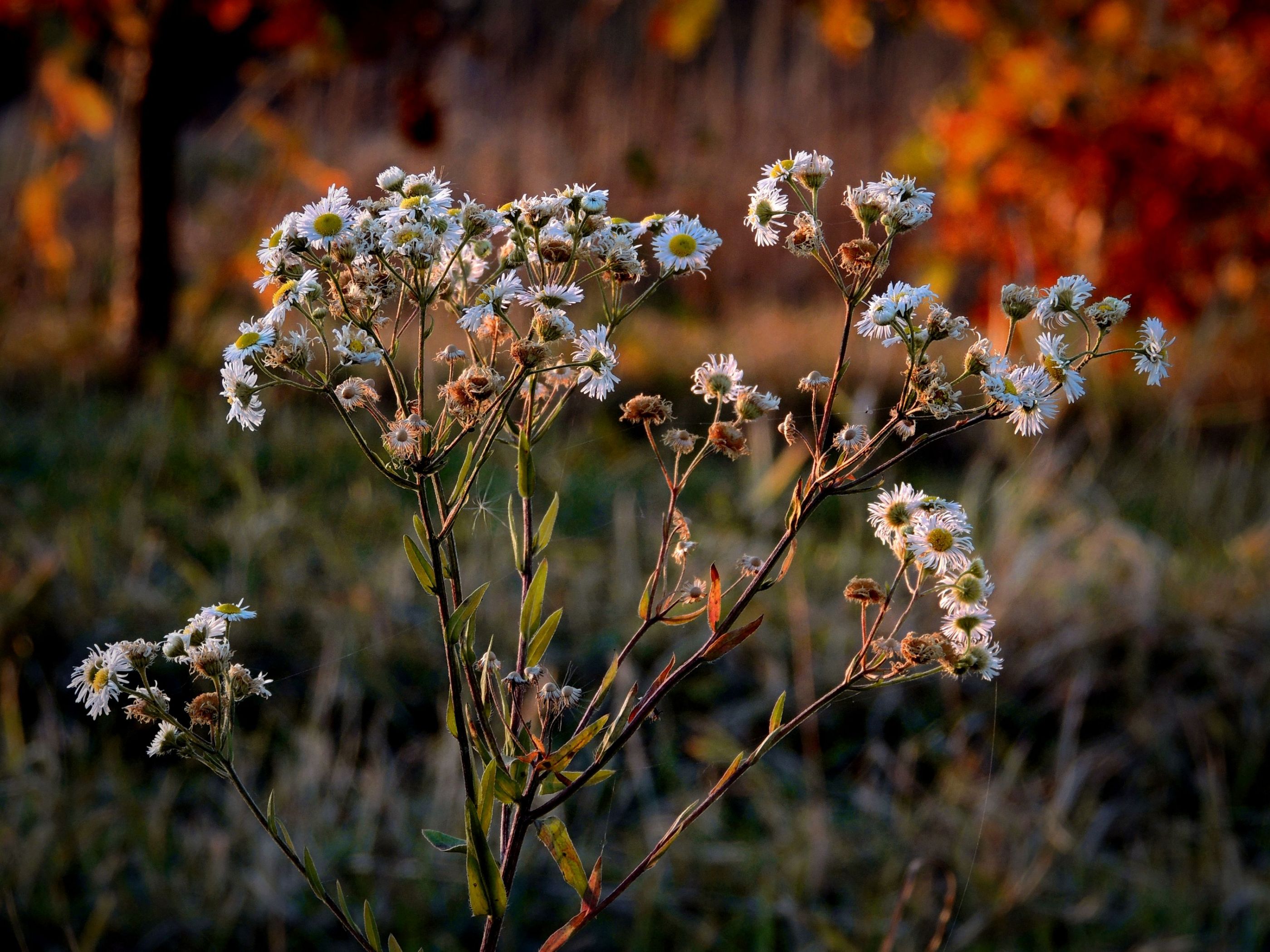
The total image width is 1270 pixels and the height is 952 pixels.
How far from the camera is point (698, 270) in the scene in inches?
29.3

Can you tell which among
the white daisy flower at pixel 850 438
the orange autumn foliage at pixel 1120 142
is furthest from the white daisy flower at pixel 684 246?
the orange autumn foliage at pixel 1120 142

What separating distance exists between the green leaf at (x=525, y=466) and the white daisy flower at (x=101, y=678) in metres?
0.28

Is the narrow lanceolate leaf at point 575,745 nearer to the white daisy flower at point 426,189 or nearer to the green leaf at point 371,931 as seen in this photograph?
the green leaf at point 371,931

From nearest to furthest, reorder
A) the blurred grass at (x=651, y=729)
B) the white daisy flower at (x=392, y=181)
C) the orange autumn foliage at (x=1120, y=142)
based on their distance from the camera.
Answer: the white daisy flower at (x=392, y=181) → the blurred grass at (x=651, y=729) → the orange autumn foliage at (x=1120, y=142)

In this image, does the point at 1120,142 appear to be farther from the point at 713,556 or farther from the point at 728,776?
the point at 728,776

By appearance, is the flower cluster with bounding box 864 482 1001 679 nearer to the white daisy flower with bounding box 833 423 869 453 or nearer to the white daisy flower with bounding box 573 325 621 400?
the white daisy flower with bounding box 833 423 869 453

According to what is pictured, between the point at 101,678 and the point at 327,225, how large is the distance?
33 cm

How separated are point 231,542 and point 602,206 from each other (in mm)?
2533

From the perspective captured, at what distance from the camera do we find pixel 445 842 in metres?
0.85

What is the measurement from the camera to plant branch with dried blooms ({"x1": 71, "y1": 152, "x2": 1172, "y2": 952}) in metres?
0.71

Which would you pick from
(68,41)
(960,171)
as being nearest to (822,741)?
(960,171)

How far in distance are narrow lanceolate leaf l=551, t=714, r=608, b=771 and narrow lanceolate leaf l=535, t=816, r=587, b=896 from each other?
7 centimetres

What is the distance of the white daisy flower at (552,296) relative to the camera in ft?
2.35

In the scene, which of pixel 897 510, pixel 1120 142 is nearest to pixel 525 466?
pixel 897 510
